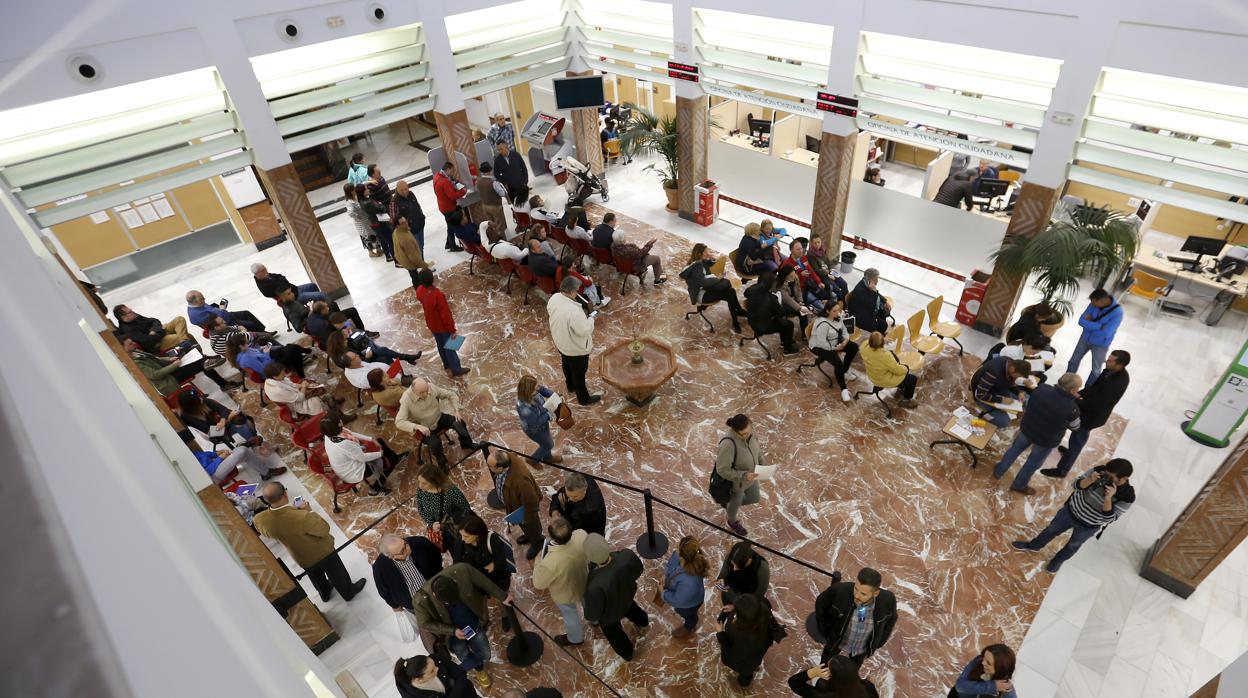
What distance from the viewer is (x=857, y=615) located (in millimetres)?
4699

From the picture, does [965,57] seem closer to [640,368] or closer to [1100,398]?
[1100,398]

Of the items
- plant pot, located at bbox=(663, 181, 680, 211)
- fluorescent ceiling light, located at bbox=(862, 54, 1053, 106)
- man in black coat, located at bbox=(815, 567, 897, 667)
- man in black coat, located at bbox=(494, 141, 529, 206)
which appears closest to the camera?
man in black coat, located at bbox=(815, 567, 897, 667)

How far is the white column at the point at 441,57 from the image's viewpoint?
1026 centimetres

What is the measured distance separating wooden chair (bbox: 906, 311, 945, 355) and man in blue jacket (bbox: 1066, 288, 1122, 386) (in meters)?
1.56

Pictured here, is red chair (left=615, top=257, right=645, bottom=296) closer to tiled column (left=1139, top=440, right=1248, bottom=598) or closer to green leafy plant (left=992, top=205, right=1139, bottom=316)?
green leafy plant (left=992, top=205, right=1139, bottom=316)

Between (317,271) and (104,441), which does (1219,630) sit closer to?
(104,441)

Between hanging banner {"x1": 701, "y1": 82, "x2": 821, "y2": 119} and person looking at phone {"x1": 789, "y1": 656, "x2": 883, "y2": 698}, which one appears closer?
person looking at phone {"x1": 789, "y1": 656, "x2": 883, "y2": 698}

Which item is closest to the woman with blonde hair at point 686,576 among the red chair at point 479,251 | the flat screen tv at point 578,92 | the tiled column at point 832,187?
the tiled column at point 832,187

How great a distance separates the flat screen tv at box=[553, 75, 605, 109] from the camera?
12312mm

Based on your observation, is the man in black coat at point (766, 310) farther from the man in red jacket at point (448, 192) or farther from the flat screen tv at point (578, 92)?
the flat screen tv at point (578, 92)

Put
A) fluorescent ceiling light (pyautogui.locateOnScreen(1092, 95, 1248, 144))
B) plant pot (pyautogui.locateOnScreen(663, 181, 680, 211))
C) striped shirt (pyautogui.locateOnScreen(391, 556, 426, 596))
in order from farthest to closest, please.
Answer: plant pot (pyautogui.locateOnScreen(663, 181, 680, 211))
fluorescent ceiling light (pyautogui.locateOnScreen(1092, 95, 1248, 144))
striped shirt (pyautogui.locateOnScreen(391, 556, 426, 596))

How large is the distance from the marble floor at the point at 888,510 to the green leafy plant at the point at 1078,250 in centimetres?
148

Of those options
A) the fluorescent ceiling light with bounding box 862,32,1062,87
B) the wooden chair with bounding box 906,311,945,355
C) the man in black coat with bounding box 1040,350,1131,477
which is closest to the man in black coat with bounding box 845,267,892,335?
the wooden chair with bounding box 906,311,945,355

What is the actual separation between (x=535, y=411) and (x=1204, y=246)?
382 inches
